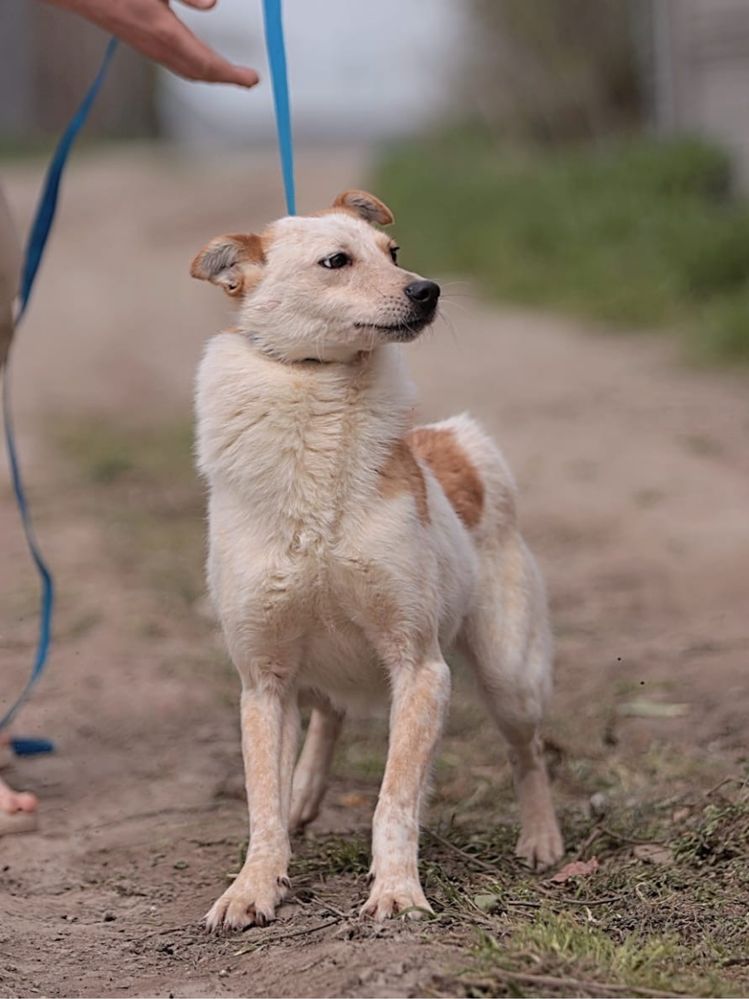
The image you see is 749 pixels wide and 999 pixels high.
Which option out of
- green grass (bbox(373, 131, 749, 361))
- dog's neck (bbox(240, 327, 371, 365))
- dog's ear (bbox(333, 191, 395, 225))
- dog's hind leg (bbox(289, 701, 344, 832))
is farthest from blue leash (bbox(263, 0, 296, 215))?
green grass (bbox(373, 131, 749, 361))

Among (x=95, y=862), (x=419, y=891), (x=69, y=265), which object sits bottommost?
(x=69, y=265)

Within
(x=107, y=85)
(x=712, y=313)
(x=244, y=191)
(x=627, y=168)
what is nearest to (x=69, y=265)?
(x=244, y=191)

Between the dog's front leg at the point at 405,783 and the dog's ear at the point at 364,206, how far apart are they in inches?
40.2

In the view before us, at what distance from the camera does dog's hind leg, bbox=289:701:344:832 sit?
3.86 meters

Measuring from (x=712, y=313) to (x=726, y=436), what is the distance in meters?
2.04

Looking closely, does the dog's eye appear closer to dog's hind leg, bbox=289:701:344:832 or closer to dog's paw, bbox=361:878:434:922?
dog's hind leg, bbox=289:701:344:832

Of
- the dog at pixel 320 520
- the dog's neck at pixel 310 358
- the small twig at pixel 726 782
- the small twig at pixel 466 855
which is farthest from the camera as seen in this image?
the small twig at pixel 726 782

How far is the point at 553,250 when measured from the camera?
11.2 m

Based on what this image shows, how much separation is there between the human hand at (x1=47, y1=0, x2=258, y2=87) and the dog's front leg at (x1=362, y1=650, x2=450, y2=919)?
1.57 metres

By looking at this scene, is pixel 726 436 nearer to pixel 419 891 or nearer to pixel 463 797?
pixel 463 797

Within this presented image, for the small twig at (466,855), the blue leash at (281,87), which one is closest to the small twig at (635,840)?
the small twig at (466,855)

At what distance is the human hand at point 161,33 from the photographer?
12.5ft

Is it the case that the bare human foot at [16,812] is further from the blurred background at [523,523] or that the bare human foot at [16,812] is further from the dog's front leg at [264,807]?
the dog's front leg at [264,807]

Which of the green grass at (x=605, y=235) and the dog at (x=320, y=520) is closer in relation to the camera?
the dog at (x=320, y=520)
